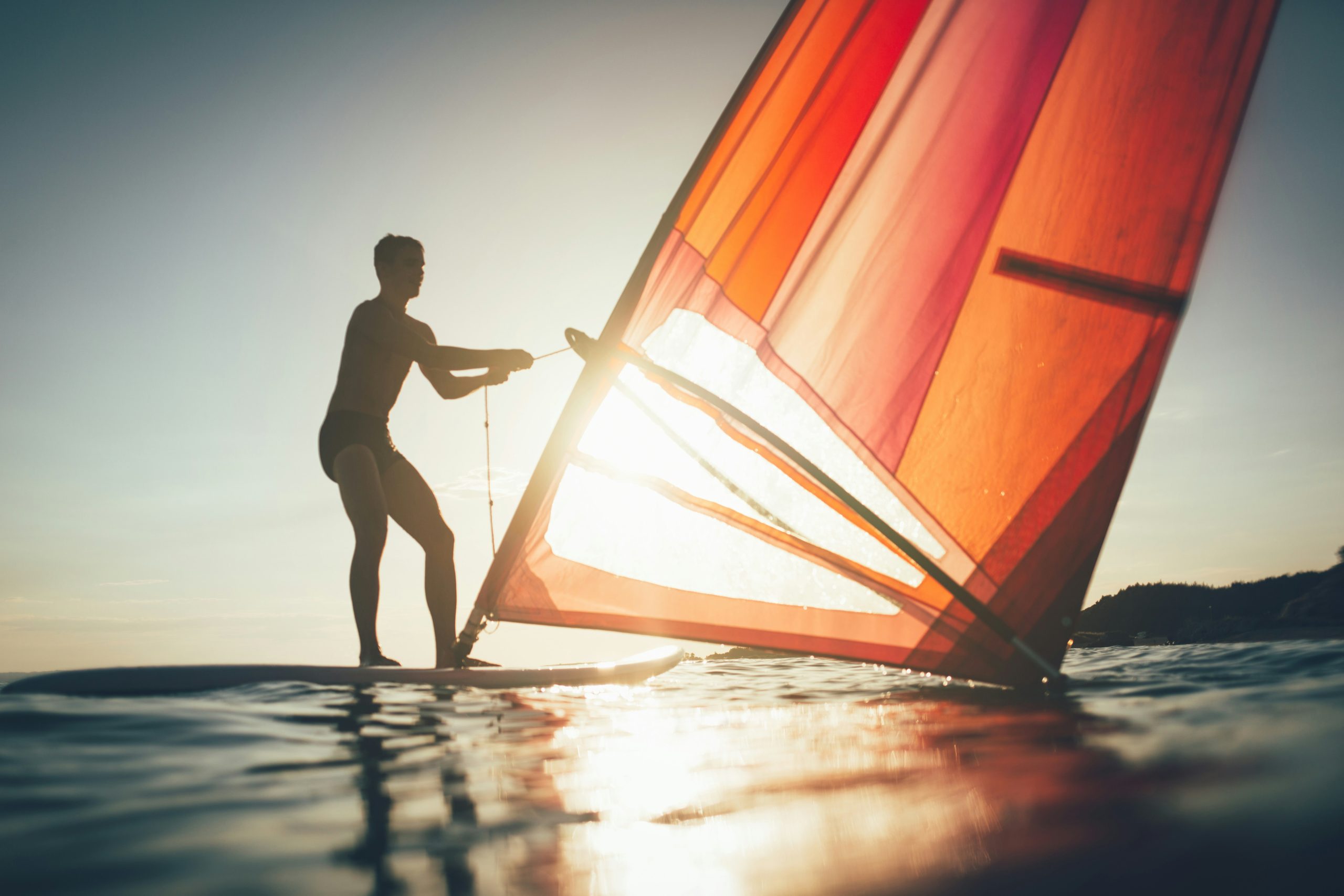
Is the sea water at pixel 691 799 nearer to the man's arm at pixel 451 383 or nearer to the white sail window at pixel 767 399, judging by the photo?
the white sail window at pixel 767 399

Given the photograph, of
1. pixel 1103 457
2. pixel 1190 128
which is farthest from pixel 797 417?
pixel 1190 128

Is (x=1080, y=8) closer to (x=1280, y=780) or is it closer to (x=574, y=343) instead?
(x=574, y=343)

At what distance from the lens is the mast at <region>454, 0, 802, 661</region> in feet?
10.2

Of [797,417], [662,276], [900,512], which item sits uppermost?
[662,276]

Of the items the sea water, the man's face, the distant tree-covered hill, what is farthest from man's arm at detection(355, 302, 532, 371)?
the distant tree-covered hill

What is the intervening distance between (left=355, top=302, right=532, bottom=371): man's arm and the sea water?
1.84 meters

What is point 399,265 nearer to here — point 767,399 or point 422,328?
point 422,328

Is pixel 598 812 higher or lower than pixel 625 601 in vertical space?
lower

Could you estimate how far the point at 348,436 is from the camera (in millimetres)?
3752

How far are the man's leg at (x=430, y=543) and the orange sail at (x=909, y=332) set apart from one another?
61cm

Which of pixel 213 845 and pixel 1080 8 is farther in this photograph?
pixel 1080 8

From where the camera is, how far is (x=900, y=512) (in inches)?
119

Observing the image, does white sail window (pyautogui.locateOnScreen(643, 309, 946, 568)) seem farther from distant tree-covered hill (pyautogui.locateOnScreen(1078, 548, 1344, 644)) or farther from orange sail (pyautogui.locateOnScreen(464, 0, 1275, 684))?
distant tree-covered hill (pyautogui.locateOnScreen(1078, 548, 1344, 644))

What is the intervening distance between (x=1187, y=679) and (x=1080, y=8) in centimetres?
271
